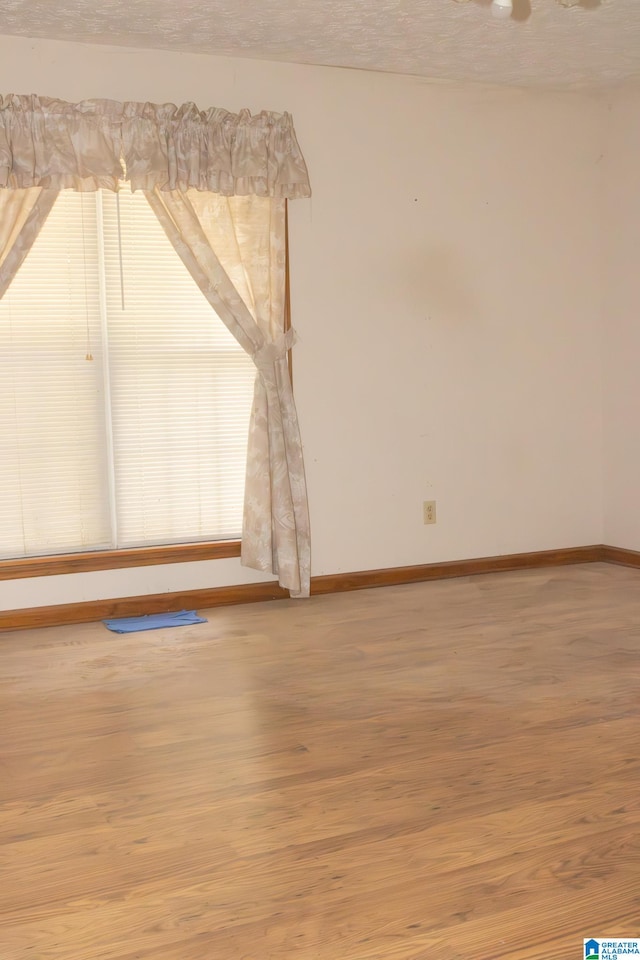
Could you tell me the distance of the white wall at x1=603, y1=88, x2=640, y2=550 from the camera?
191 inches

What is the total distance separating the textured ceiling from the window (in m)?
0.66

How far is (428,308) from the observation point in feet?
15.3

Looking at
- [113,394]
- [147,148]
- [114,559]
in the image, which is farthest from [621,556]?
[147,148]

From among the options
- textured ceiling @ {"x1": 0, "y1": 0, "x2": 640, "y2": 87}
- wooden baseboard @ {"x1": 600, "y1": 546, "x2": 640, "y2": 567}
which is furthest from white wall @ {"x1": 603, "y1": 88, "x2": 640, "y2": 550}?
textured ceiling @ {"x1": 0, "y1": 0, "x2": 640, "y2": 87}

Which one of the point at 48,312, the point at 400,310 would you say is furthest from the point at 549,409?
the point at 48,312

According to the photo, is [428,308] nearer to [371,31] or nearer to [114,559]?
[371,31]

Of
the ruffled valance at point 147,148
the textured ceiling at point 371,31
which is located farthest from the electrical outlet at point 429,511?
the textured ceiling at point 371,31

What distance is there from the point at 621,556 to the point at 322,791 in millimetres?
3195

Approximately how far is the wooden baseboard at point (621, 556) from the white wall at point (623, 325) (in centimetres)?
4

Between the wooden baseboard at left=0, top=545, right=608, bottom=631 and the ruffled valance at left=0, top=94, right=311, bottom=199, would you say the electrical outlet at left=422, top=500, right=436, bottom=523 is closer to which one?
the wooden baseboard at left=0, top=545, right=608, bottom=631

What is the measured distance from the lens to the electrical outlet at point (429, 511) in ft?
15.4

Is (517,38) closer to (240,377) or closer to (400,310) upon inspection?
(400,310)

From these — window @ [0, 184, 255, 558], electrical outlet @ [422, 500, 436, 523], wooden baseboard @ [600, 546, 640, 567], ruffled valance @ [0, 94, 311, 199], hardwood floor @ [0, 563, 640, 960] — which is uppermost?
ruffled valance @ [0, 94, 311, 199]

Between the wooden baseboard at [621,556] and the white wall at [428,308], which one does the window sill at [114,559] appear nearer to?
the white wall at [428,308]
